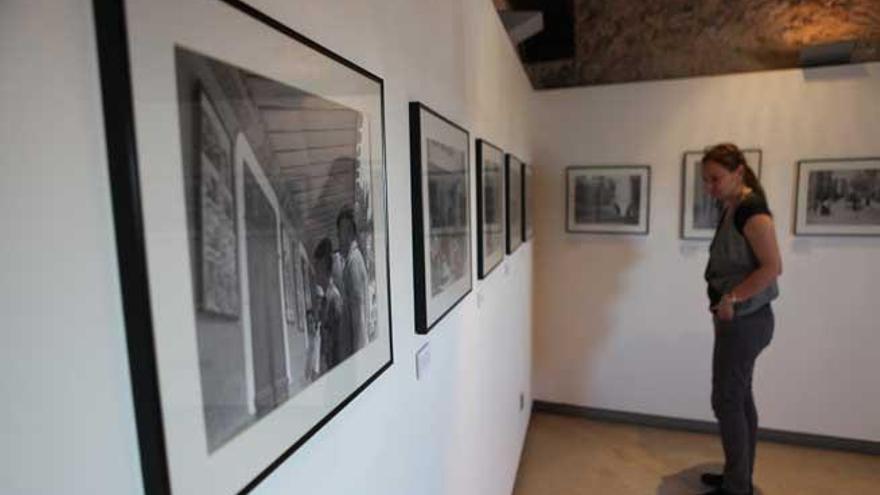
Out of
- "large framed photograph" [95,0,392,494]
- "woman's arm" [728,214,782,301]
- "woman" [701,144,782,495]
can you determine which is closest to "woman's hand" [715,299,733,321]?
"woman" [701,144,782,495]

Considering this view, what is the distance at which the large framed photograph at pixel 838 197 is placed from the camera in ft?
9.25

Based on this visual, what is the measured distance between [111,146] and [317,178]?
306 mm

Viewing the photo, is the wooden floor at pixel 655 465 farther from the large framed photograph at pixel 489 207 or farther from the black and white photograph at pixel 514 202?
the large framed photograph at pixel 489 207

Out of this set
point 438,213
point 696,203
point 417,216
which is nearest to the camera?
point 417,216

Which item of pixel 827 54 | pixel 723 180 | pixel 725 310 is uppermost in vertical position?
pixel 827 54

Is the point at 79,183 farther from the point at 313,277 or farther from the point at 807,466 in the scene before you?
the point at 807,466

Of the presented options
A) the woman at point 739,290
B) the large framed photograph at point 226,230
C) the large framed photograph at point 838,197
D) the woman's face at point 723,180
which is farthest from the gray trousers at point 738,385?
the large framed photograph at point 226,230

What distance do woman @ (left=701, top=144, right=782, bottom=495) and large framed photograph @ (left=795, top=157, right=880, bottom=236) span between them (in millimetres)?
947

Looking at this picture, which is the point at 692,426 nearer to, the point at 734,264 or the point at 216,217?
the point at 734,264

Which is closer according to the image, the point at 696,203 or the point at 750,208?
the point at 750,208

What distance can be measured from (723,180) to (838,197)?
125 cm

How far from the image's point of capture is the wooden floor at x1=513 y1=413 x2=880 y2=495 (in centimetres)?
271

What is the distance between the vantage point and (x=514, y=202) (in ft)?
8.05

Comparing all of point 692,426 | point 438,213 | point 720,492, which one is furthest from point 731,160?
point 692,426
